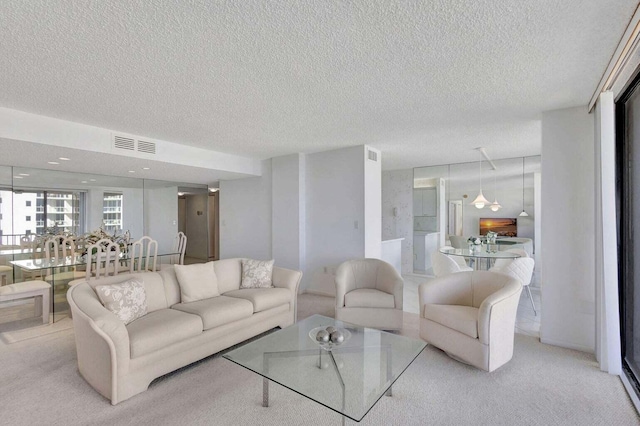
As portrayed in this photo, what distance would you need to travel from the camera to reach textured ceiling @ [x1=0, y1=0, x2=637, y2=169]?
177cm

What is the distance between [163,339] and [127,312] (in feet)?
1.59

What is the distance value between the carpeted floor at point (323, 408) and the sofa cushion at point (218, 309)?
399 millimetres

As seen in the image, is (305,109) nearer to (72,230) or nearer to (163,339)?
(163,339)

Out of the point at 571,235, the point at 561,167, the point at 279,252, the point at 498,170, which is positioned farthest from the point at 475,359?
the point at 498,170

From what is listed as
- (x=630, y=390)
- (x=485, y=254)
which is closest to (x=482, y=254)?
(x=485, y=254)

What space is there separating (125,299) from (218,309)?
2.64 feet

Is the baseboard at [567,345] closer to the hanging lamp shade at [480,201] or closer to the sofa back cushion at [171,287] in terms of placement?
the hanging lamp shade at [480,201]

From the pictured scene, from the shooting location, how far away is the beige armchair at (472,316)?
8.68 ft

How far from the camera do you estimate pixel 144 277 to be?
3176 mm

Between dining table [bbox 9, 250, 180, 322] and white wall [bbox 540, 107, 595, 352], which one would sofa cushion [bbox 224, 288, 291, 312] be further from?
white wall [bbox 540, 107, 595, 352]

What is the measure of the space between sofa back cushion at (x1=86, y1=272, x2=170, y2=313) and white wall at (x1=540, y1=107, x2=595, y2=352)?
4.08 metres

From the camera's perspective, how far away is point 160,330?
2.56 m

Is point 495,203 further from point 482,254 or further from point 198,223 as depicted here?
point 198,223

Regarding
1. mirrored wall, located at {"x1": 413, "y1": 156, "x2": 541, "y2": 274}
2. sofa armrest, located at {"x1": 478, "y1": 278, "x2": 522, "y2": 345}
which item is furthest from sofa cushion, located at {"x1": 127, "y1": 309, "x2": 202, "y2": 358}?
mirrored wall, located at {"x1": 413, "y1": 156, "x2": 541, "y2": 274}
